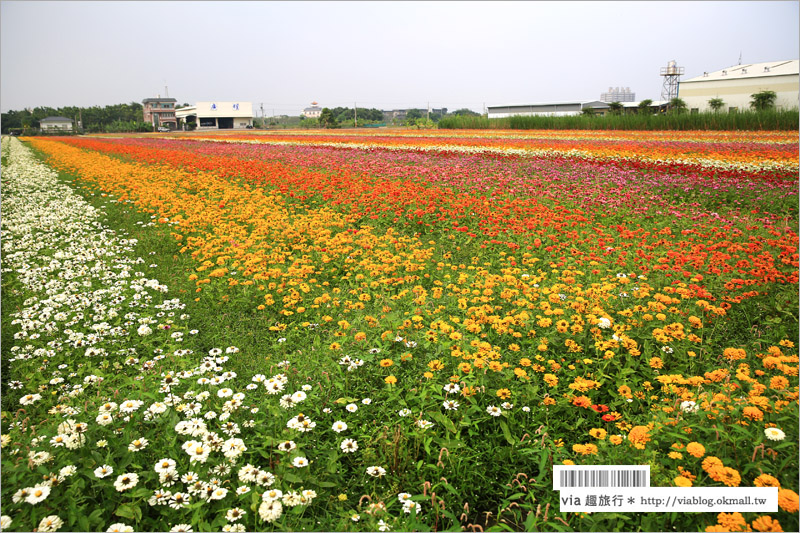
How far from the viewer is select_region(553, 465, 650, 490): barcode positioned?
6.56ft

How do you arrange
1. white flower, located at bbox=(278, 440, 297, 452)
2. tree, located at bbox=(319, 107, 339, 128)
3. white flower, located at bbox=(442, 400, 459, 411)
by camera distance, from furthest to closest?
tree, located at bbox=(319, 107, 339, 128) < white flower, located at bbox=(442, 400, 459, 411) < white flower, located at bbox=(278, 440, 297, 452)

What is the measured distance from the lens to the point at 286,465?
2248mm

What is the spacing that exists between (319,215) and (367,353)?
4749mm

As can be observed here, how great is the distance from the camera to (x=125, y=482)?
210 cm

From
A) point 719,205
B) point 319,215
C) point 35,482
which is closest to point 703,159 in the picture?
point 719,205

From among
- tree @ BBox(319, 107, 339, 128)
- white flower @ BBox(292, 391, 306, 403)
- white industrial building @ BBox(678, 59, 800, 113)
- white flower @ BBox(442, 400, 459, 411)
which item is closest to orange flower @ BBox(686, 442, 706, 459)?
white flower @ BBox(442, 400, 459, 411)

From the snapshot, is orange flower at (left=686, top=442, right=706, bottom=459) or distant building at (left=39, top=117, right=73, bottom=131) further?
distant building at (left=39, top=117, right=73, bottom=131)

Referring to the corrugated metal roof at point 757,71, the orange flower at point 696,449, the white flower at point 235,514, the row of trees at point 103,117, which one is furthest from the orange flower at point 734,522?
the row of trees at point 103,117

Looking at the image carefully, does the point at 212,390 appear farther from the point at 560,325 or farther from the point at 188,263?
the point at 188,263

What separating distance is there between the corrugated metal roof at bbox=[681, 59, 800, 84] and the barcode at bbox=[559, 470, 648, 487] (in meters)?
45.8

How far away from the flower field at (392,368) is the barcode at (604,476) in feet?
0.39

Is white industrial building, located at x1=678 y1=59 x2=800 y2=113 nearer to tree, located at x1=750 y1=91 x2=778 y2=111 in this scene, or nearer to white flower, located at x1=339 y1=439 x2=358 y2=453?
tree, located at x1=750 y1=91 x2=778 y2=111

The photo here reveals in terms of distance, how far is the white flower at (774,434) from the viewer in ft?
6.57

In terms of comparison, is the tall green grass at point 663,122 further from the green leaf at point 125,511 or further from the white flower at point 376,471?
the green leaf at point 125,511
